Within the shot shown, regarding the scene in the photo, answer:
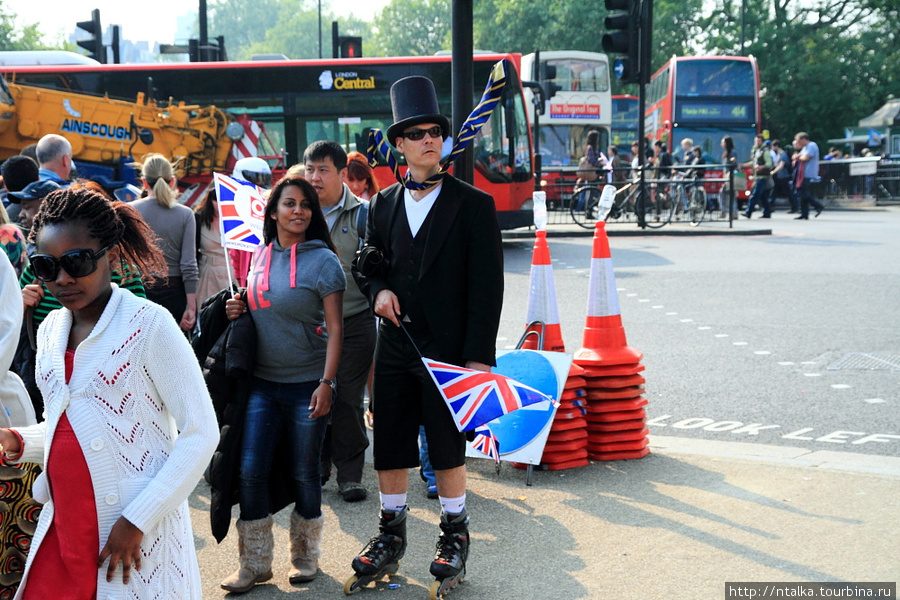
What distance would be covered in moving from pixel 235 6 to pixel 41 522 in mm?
163862

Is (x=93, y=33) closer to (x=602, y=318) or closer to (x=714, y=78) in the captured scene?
(x=714, y=78)

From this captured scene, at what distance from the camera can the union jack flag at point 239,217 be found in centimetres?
455

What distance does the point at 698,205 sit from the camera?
802 inches

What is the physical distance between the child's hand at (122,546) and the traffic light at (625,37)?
11.4 meters

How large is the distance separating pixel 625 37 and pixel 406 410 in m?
10.8

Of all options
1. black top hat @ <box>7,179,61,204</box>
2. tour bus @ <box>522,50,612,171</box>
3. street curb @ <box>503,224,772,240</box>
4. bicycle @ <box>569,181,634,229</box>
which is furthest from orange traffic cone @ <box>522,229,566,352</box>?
tour bus @ <box>522,50,612,171</box>

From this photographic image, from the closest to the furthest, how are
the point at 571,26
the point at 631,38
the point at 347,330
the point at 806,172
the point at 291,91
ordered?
the point at 347,330 → the point at 631,38 → the point at 291,91 → the point at 806,172 → the point at 571,26

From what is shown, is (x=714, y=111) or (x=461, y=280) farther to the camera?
(x=714, y=111)

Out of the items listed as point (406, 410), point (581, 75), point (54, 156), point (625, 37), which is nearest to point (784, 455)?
point (406, 410)

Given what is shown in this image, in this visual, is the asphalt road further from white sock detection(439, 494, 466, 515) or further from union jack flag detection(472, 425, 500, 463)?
white sock detection(439, 494, 466, 515)

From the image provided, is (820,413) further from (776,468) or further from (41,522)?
(41,522)

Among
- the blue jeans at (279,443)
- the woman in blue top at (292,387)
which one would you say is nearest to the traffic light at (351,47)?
the woman in blue top at (292,387)

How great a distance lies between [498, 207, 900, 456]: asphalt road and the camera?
6.47m

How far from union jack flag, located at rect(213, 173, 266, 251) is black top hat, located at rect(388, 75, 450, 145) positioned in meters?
1.00
